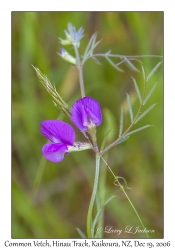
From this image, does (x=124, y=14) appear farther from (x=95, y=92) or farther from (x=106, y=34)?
(x=95, y=92)

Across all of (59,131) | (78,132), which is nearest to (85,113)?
(59,131)

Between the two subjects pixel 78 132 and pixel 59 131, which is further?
pixel 78 132

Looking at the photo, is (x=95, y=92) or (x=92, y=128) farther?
(x=95, y=92)

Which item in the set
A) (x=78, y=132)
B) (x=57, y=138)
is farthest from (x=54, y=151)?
(x=78, y=132)

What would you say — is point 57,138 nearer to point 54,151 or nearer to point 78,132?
point 54,151

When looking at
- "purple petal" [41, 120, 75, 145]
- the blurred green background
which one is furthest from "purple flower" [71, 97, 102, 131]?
the blurred green background

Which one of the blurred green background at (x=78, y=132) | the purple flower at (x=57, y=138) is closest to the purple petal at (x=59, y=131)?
the purple flower at (x=57, y=138)
